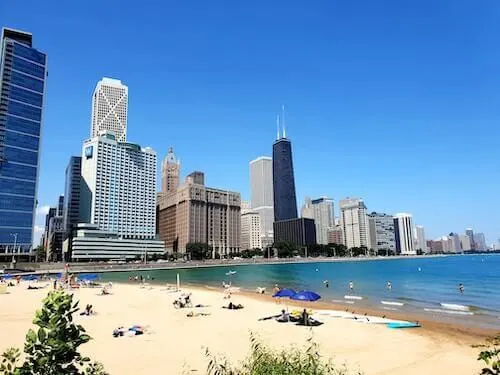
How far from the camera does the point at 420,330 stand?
2478 cm

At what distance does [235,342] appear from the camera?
66.1 feet

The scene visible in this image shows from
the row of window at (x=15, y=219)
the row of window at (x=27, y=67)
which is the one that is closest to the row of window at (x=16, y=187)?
the row of window at (x=15, y=219)

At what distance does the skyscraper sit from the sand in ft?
480

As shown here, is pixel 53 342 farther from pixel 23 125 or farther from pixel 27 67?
pixel 27 67

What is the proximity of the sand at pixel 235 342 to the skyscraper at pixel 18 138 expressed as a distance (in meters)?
146

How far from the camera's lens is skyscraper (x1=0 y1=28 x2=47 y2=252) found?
15312 cm

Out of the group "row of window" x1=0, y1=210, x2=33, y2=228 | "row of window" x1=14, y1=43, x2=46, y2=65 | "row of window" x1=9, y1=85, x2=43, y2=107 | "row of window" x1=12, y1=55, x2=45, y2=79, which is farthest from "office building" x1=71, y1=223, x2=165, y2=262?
"row of window" x1=14, y1=43, x2=46, y2=65

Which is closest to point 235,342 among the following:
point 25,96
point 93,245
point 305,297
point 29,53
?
point 305,297

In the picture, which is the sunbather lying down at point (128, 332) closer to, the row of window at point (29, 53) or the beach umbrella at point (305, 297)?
the beach umbrella at point (305, 297)

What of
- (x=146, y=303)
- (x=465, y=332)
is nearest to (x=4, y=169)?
(x=146, y=303)

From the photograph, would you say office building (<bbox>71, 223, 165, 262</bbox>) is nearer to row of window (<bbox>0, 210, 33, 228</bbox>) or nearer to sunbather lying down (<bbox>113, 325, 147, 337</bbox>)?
row of window (<bbox>0, 210, 33, 228</bbox>)

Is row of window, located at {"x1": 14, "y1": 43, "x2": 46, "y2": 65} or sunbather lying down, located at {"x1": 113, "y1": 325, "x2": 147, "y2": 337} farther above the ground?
row of window, located at {"x1": 14, "y1": 43, "x2": 46, "y2": 65}

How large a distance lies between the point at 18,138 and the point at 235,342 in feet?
566

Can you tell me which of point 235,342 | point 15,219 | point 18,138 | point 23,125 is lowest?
point 235,342
